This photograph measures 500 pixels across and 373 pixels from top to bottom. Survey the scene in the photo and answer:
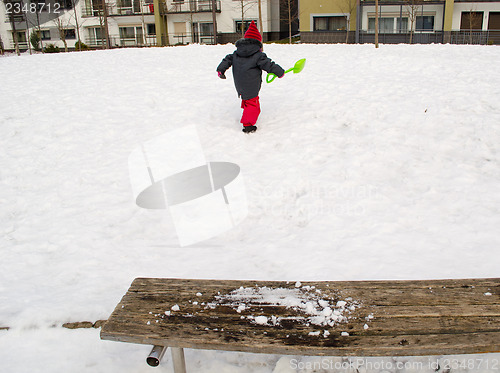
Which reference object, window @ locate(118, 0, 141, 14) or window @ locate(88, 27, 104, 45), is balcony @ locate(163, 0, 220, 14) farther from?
window @ locate(88, 27, 104, 45)

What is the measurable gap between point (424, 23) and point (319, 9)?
6818 mm

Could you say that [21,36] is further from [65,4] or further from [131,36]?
[131,36]

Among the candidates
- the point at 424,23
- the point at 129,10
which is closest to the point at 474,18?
the point at 424,23

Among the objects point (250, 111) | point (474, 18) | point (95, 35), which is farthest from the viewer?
point (95, 35)

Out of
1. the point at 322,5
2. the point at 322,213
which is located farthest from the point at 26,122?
the point at 322,5

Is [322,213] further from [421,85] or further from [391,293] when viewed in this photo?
[421,85]

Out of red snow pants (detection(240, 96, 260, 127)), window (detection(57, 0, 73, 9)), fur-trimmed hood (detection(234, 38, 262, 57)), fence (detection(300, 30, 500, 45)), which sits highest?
window (detection(57, 0, 73, 9))

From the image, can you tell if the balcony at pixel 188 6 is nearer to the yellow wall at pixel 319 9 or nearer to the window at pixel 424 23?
the yellow wall at pixel 319 9

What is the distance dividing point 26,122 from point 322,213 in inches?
238

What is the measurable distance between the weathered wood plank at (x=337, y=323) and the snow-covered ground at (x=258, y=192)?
0.52 m

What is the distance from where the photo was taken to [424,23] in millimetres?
24969

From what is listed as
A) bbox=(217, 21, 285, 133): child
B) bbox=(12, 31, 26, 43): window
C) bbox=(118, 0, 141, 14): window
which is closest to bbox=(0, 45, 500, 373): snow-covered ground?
bbox=(217, 21, 285, 133): child

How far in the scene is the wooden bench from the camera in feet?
6.48

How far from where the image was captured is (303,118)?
678 cm
